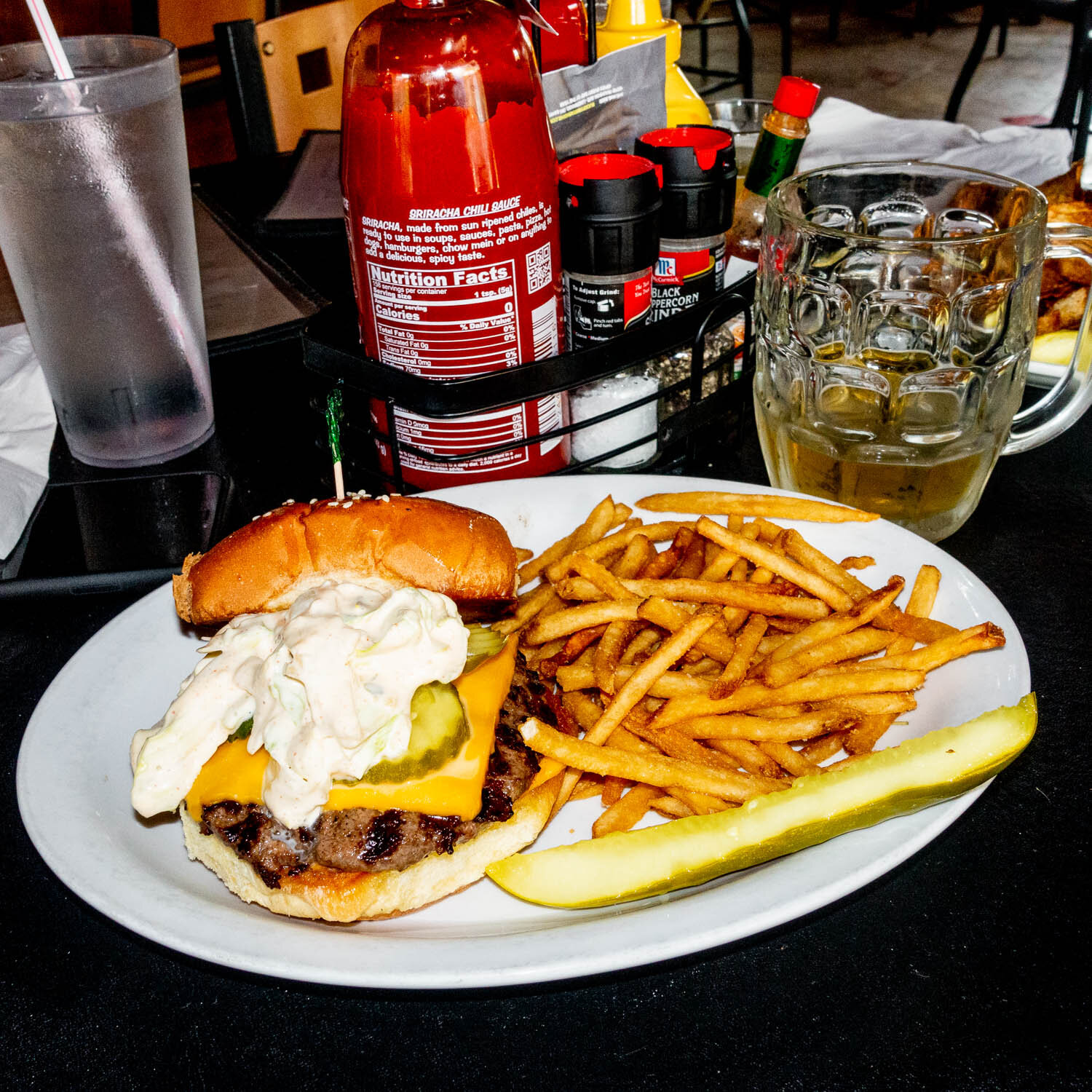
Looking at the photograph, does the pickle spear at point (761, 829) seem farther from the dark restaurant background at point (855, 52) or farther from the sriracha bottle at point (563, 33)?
the dark restaurant background at point (855, 52)

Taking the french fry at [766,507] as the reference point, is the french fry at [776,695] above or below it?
below

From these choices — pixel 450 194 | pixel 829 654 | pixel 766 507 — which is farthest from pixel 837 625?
pixel 450 194

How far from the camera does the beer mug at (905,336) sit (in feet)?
4.87

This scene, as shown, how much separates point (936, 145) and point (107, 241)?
2318mm

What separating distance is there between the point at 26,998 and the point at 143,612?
57 cm

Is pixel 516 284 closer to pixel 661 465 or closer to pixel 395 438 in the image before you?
pixel 395 438

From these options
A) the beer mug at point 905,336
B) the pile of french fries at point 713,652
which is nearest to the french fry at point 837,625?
the pile of french fries at point 713,652

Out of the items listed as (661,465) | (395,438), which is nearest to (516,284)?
(395,438)

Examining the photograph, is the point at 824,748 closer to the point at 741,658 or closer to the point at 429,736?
the point at 741,658

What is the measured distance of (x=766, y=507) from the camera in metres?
1.56

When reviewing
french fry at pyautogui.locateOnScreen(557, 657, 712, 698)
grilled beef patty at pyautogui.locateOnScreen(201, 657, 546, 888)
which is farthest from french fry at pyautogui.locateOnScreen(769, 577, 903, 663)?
grilled beef patty at pyautogui.locateOnScreen(201, 657, 546, 888)

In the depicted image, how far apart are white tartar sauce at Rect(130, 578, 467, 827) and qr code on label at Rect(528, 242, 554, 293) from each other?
2.07 feet

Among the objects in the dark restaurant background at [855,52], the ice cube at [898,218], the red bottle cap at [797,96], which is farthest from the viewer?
the dark restaurant background at [855,52]

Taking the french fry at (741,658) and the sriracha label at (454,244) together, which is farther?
the sriracha label at (454,244)
